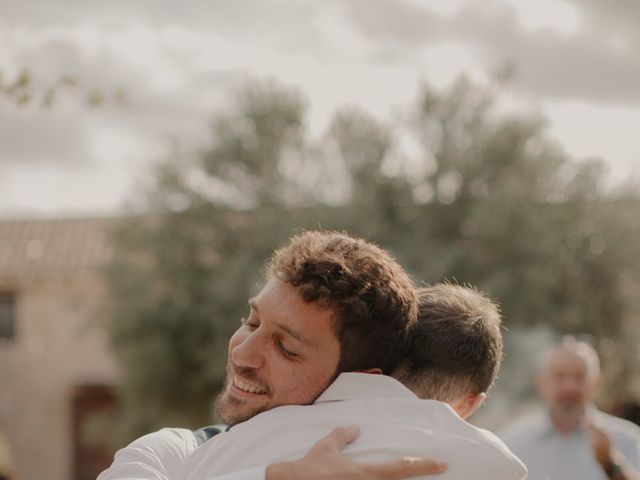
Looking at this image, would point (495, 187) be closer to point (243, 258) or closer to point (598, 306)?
point (598, 306)

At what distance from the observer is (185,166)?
68.6 ft

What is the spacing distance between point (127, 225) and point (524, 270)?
7.91 metres

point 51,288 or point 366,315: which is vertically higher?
point 366,315

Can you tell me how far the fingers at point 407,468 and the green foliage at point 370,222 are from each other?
17494mm

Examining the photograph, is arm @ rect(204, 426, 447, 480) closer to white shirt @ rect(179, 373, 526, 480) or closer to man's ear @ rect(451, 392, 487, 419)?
white shirt @ rect(179, 373, 526, 480)

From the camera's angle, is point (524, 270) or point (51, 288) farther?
point (51, 288)

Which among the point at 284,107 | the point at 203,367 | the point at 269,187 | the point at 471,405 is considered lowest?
the point at 203,367

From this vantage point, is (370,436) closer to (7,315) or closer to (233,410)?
(233,410)

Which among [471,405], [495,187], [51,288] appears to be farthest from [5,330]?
[471,405]

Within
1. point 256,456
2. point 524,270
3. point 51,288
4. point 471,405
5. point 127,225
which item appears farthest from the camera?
point 51,288

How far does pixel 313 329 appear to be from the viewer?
221cm

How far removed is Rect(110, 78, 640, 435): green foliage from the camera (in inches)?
787

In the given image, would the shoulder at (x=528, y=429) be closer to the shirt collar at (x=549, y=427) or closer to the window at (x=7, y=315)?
the shirt collar at (x=549, y=427)

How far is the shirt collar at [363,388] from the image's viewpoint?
85.8 inches
